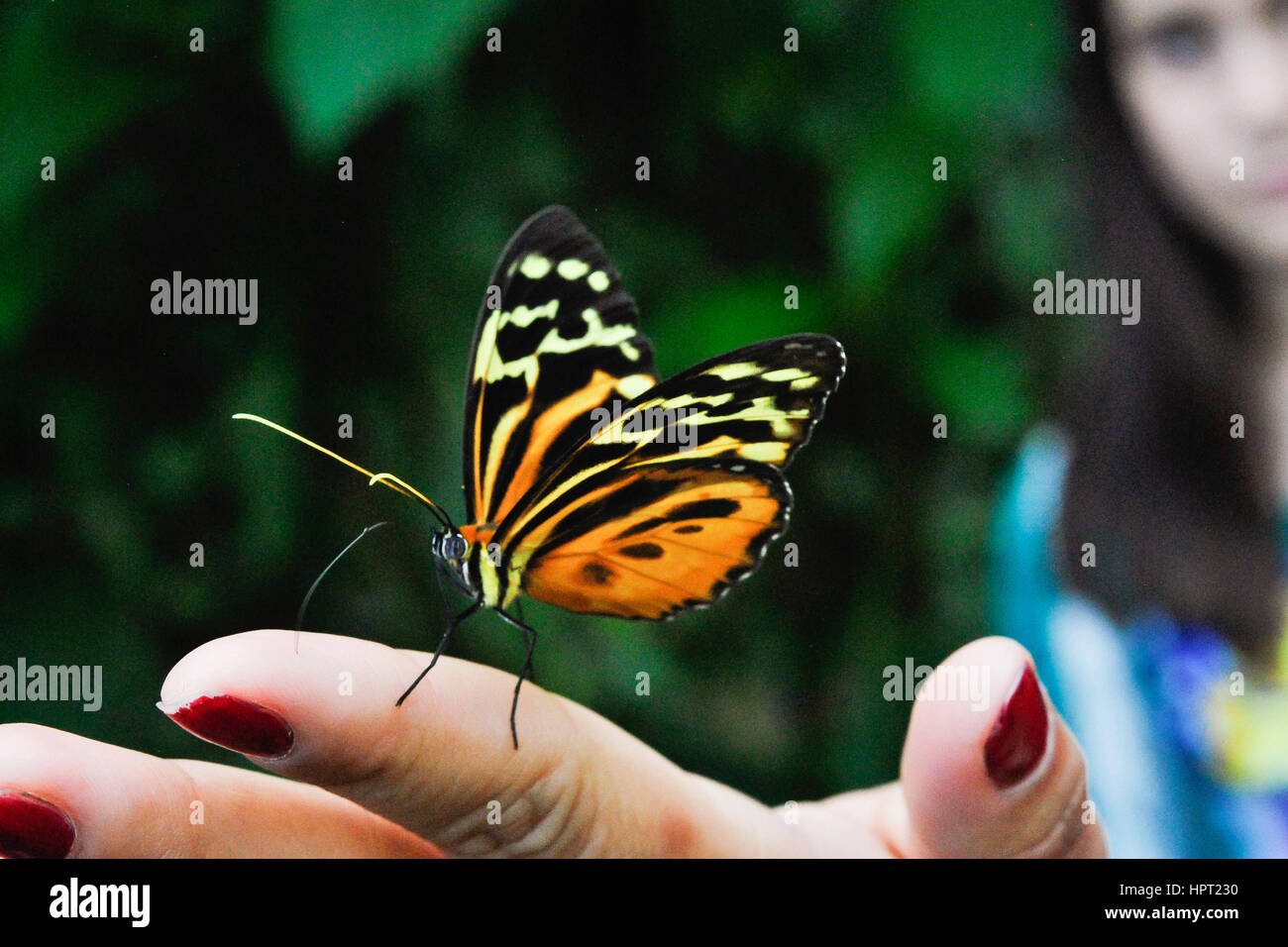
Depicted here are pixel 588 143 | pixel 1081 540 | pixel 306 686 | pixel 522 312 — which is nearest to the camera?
pixel 306 686

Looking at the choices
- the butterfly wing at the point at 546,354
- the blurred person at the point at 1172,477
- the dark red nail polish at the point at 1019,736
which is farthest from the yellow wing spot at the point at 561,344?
the blurred person at the point at 1172,477

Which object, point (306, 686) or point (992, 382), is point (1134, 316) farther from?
point (306, 686)

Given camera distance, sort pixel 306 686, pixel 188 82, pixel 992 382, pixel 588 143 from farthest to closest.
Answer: pixel 992 382, pixel 588 143, pixel 188 82, pixel 306 686

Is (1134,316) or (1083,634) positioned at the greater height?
(1134,316)
